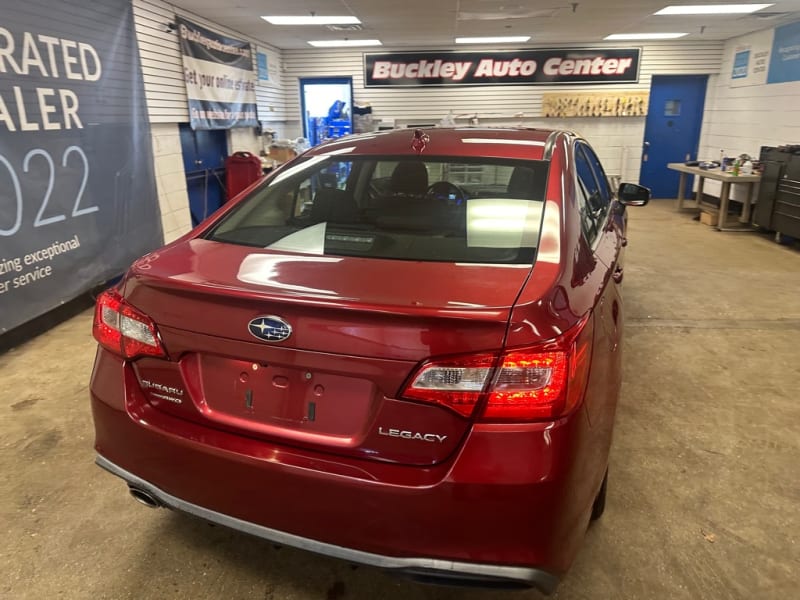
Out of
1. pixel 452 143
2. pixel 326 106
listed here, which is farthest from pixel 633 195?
pixel 326 106

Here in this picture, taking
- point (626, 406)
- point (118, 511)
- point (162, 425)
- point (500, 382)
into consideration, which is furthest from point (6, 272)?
point (626, 406)

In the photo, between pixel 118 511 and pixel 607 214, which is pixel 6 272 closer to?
pixel 118 511

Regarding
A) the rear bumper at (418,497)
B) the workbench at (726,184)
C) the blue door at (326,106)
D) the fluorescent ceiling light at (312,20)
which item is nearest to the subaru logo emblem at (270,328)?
the rear bumper at (418,497)

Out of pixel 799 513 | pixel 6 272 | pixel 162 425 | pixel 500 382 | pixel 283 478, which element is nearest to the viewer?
pixel 500 382

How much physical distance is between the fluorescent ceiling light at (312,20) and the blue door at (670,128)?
617 cm

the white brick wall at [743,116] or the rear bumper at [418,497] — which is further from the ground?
the white brick wall at [743,116]

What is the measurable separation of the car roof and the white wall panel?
8676mm

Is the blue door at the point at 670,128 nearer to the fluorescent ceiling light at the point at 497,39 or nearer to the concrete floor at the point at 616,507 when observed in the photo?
the fluorescent ceiling light at the point at 497,39

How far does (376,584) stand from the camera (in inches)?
68.4

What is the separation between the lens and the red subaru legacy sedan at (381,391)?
118 centimetres

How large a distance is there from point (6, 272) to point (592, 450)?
12.4ft

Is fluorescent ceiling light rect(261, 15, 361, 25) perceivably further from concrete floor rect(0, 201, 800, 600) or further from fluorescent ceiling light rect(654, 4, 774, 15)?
concrete floor rect(0, 201, 800, 600)

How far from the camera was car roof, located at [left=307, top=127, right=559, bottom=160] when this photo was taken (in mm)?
1967

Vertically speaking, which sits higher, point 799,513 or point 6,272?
point 6,272
